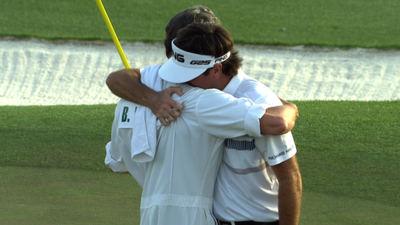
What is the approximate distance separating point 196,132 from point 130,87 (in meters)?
0.37

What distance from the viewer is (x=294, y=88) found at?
10000mm

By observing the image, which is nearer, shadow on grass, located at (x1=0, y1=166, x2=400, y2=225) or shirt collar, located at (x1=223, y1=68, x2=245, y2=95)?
shirt collar, located at (x1=223, y1=68, x2=245, y2=95)

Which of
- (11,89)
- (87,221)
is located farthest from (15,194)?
(11,89)

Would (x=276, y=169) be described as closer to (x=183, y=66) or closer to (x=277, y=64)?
(x=183, y=66)

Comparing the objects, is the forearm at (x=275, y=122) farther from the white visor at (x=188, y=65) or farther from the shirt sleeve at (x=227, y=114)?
the white visor at (x=188, y=65)

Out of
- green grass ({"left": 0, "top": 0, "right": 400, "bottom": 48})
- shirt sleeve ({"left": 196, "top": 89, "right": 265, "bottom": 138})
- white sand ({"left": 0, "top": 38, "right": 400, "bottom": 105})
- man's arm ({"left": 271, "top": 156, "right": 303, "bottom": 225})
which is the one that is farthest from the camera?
green grass ({"left": 0, "top": 0, "right": 400, "bottom": 48})

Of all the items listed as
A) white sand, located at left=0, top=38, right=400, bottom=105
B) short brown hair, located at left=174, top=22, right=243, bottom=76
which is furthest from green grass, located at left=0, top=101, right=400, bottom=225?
white sand, located at left=0, top=38, right=400, bottom=105

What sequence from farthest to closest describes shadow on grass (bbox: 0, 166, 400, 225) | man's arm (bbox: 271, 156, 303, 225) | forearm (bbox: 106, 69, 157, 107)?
shadow on grass (bbox: 0, 166, 400, 225)
forearm (bbox: 106, 69, 157, 107)
man's arm (bbox: 271, 156, 303, 225)

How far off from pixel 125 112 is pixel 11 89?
8486 millimetres

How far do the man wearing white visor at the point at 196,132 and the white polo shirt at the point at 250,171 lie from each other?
0.04 meters

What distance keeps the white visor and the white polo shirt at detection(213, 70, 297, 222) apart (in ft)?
0.45

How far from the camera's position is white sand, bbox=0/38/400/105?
9.89 meters

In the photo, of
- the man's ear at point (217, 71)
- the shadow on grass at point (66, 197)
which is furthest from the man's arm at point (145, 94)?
the shadow on grass at point (66, 197)

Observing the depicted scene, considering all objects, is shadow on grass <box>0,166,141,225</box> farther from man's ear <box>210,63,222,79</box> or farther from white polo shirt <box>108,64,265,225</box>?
man's ear <box>210,63,222,79</box>
